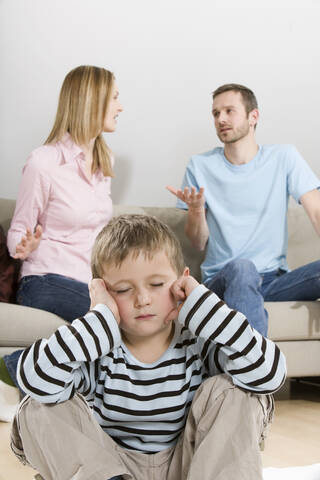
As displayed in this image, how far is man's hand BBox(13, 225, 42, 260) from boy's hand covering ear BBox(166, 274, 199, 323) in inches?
37.0

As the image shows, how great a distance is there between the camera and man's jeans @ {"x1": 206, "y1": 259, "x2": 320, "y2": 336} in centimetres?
196

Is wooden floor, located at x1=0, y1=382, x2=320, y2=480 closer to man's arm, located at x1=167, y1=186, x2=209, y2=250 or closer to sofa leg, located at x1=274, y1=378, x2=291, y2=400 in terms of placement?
sofa leg, located at x1=274, y1=378, x2=291, y2=400

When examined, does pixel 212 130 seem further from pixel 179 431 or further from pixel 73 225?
pixel 179 431

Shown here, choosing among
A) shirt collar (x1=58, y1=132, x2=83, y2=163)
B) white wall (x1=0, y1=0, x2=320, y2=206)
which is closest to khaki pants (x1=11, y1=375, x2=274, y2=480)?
shirt collar (x1=58, y1=132, x2=83, y2=163)

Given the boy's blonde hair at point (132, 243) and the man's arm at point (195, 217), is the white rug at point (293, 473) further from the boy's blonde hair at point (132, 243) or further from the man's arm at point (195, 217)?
the man's arm at point (195, 217)

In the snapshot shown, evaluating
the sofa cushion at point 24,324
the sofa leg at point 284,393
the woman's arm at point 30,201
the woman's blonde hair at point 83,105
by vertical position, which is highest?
the woman's blonde hair at point 83,105

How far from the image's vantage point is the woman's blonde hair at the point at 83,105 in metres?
2.35

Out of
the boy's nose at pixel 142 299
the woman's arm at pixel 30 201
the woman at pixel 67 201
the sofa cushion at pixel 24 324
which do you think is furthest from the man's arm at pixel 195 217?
the boy's nose at pixel 142 299

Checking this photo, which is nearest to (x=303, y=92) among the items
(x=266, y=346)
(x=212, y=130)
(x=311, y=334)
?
(x=212, y=130)

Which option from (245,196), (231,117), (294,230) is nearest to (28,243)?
(245,196)

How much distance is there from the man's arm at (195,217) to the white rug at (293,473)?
1027 mm

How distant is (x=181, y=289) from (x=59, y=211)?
3.90 feet

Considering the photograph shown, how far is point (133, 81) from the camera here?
302 cm

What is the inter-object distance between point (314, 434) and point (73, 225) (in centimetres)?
110
